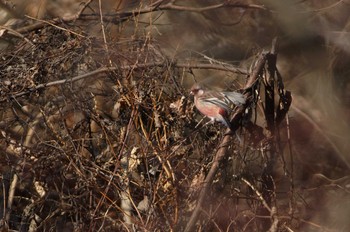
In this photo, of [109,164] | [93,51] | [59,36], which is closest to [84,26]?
[59,36]

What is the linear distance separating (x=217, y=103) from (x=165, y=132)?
58cm

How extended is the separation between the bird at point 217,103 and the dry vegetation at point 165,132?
0.10m

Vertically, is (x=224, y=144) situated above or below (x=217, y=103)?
below

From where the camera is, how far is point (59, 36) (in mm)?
6551

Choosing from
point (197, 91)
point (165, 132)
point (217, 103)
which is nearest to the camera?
point (217, 103)

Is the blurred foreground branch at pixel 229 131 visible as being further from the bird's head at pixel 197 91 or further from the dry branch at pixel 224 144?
the bird's head at pixel 197 91

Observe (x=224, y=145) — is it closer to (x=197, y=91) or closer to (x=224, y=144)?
(x=224, y=144)

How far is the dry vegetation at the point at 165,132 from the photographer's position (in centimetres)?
507

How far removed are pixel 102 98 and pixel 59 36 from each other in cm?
86

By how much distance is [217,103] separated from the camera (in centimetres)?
496

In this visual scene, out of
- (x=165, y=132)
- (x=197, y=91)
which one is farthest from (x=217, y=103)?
(x=165, y=132)

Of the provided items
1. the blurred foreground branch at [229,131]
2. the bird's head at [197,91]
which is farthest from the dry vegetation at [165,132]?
the bird's head at [197,91]

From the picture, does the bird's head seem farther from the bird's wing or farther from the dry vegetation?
the bird's wing

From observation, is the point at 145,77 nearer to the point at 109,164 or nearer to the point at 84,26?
the point at 109,164
